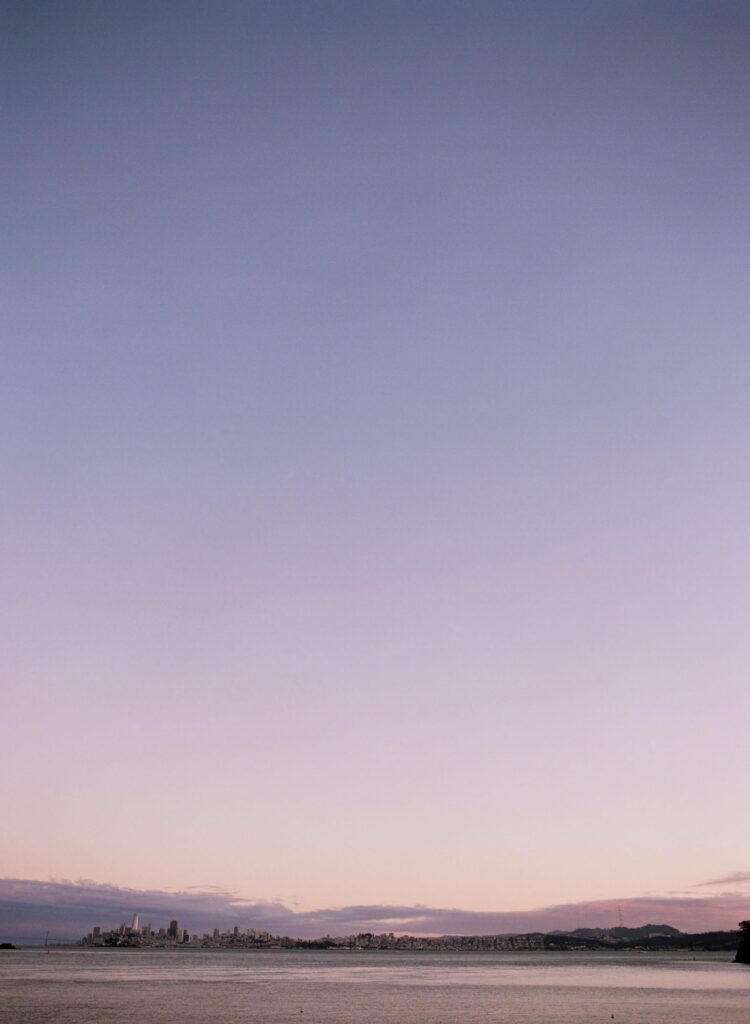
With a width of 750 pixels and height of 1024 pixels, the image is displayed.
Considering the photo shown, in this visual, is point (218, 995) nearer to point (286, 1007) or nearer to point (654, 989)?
point (286, 1007)

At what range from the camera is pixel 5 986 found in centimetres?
11231

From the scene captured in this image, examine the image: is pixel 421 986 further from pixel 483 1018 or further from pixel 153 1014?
pixel 153 1014

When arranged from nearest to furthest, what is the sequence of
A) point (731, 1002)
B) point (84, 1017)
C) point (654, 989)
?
point (84, 1017)
point (731, 1002)
point (654, 989)

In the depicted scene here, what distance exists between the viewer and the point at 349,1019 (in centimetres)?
7631

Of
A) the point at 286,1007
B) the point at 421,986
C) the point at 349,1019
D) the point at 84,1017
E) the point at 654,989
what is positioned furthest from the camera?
the point at 421,986

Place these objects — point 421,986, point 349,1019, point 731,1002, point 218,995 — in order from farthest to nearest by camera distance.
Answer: point 421,986
point 218,995
point 731,1002
point 349,1019

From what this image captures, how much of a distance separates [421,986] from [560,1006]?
159 ft

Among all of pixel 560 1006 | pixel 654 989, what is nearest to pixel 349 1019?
pixel 560 1006

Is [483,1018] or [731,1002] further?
[731,1002]

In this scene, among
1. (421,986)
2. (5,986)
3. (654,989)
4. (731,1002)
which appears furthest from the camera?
(421,986)

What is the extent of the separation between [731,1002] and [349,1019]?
52780mm

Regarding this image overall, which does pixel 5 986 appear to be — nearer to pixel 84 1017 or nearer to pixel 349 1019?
pixel 84 1017

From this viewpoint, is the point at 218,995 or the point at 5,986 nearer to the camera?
the point at 218,995

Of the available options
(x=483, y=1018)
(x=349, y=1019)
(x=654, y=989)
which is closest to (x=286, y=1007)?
(x=349, y=1019)
